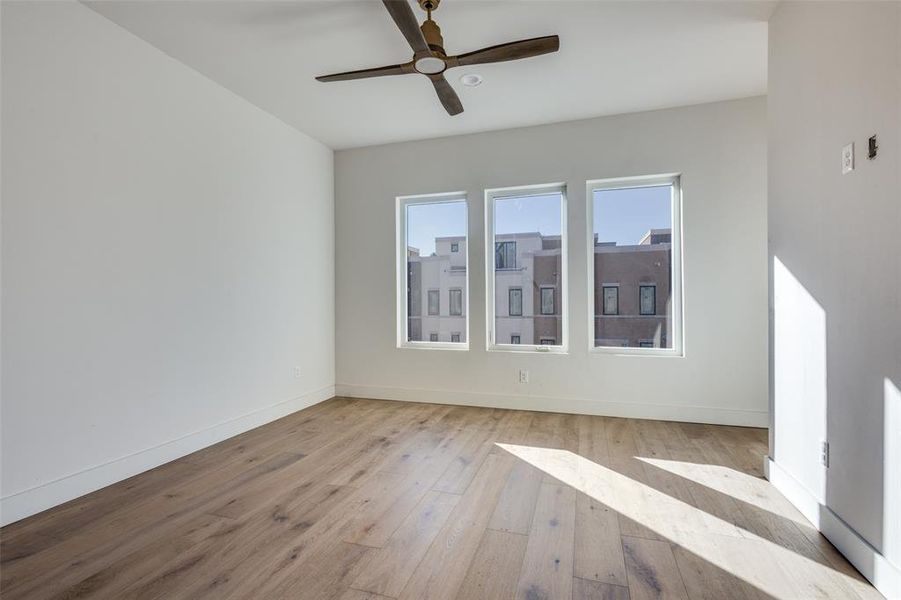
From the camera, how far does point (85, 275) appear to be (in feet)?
7.45

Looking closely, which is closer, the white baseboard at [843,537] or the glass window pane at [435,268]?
the white baseboard at [843,537]

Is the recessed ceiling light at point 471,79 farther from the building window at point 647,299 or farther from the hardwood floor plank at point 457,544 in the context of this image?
the hardwood floor plank at point 457,544

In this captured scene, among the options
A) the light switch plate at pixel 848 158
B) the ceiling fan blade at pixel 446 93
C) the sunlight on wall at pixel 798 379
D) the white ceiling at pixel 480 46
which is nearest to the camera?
the light switch plate at pixel 848 158

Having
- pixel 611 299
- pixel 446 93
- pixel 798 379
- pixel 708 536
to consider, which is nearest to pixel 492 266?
pixel 611 299

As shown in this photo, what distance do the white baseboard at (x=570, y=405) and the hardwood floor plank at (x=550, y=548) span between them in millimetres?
1551

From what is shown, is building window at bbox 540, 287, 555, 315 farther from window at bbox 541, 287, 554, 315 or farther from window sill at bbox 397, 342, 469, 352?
window sill at bbox 397, 342, 469, 352

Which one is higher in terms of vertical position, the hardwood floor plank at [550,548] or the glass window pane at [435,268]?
the glass window pane at [435,268]

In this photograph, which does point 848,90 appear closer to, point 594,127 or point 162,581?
point 594,127

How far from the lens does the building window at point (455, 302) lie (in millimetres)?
4258

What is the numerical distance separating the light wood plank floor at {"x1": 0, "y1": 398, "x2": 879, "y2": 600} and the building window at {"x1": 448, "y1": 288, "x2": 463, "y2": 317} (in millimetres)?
1579

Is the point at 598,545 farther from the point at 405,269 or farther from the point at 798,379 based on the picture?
the point at 405,269

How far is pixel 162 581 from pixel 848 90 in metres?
3.40

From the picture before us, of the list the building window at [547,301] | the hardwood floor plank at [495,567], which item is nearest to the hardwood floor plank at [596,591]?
the hardwood floor plank at [495,567]

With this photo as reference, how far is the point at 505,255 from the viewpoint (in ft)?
13.5
